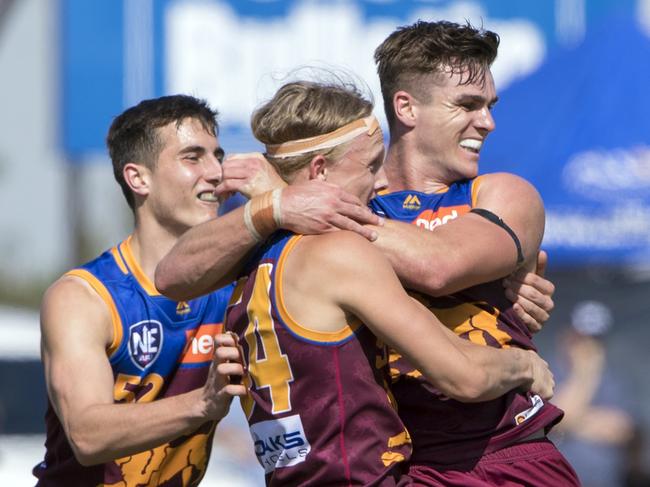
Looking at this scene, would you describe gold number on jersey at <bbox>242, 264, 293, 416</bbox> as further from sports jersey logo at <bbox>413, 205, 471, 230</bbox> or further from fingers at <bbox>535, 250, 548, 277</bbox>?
fingers at <bbox>535, 250, 548, 277</bbox>

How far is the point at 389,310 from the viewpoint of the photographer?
3123 millimetres

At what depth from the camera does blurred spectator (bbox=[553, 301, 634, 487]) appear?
26.3 feet

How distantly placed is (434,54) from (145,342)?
149 cm

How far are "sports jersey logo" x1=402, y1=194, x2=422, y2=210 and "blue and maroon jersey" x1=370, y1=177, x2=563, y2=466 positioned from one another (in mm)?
112

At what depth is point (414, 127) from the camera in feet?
12.6

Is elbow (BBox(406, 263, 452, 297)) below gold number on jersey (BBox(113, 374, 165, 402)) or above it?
above

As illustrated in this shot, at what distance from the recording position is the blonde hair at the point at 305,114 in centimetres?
334

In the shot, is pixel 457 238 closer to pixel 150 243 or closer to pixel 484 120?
pixel 484 120

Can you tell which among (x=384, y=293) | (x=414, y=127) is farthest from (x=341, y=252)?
(x=414, y=127)

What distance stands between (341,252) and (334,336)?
23cm

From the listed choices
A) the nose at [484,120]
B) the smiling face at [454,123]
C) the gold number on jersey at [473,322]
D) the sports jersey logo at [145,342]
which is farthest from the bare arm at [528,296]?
the sports jersey logo at [145,342]

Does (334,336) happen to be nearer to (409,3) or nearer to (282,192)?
(282,192)

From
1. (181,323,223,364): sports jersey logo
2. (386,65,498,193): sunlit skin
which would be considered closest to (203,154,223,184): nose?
(181,323,223,364): sports jersey logo

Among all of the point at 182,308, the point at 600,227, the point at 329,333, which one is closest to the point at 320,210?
the point at 329,333
